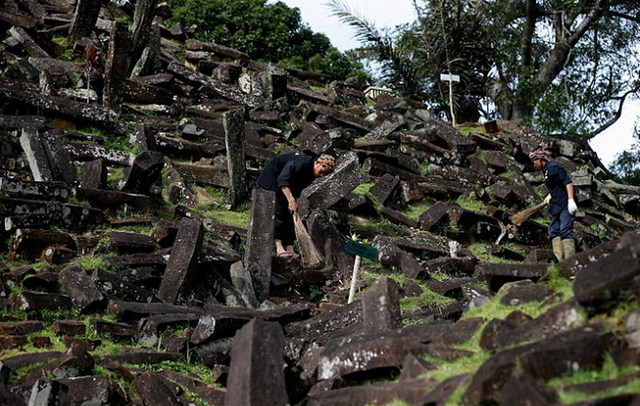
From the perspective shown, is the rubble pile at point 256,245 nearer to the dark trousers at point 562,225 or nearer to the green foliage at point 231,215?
the green foliage at point 231,215

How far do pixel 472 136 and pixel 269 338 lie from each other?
514 inches

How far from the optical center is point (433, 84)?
21688 mm

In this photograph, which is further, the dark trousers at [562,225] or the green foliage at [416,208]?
the green foliage at [416,208]

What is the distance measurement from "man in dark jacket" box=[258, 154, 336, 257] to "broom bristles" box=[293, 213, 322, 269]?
131 mm

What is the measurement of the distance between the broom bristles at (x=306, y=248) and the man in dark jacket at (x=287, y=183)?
0.13m

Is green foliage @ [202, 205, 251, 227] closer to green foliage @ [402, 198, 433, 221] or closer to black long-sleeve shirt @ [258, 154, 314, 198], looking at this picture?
black long-sleeve shirt @ [258, 154, 314, 198]

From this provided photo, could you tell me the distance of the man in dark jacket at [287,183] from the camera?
942 centimetres

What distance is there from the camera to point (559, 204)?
9664 mm

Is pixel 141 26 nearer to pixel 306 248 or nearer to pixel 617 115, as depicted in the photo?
pixel 306 248

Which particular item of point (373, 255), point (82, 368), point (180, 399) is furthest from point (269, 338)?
point (373, 255)

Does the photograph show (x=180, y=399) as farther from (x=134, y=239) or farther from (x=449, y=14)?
(x=449, y=14)

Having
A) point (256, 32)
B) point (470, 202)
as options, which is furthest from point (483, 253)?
point (256, 32)

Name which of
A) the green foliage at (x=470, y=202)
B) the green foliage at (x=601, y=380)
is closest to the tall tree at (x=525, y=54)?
the green foliage at (x=470, y=202)

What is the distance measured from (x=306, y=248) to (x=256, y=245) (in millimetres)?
1036
